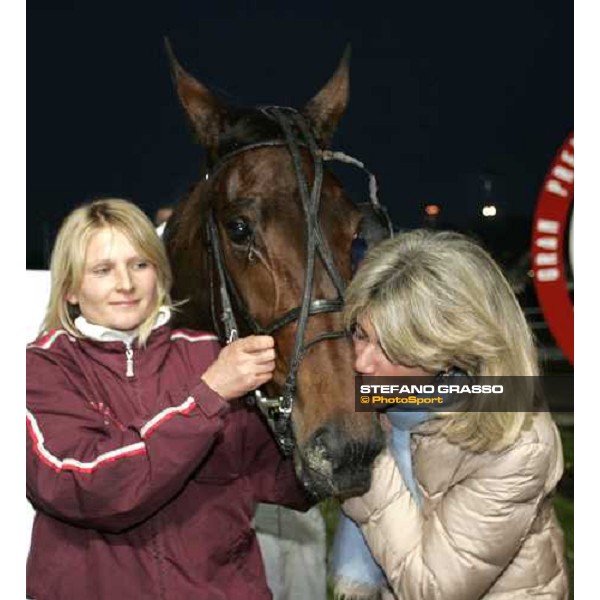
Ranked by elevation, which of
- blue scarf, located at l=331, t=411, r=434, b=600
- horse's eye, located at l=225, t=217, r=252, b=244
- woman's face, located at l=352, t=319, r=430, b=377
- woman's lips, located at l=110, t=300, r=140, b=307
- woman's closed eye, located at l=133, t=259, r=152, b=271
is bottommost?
blue scarf, located at l=331, t=411, r=434, b=600

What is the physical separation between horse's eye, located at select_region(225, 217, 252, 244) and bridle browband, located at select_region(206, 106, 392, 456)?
98 mm

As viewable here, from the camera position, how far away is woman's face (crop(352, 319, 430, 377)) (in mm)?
1628

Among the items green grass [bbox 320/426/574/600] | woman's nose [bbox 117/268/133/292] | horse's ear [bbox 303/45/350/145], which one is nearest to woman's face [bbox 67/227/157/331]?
woman's nose [bbox 117/268/133/292]

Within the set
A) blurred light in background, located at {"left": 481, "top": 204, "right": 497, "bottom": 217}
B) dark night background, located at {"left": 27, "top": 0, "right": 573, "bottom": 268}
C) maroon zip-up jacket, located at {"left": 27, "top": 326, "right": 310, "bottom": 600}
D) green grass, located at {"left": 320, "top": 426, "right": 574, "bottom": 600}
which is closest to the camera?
maroon zip-up jacket, located at {"left": 27, "top": 326, "right": 310, "bottom": 600}

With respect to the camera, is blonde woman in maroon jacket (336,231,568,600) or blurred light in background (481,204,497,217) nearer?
blonde woman in maroon jacket (336,231,568,600)

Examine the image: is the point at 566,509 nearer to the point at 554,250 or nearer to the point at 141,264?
the point at 554,250

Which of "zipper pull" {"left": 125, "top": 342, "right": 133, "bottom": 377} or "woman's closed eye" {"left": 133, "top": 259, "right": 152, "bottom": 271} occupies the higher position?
"woman's closed eye" {"left": 133, "top": 259, "right": 152, "bottom": 271}

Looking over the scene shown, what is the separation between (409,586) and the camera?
57.9 inches

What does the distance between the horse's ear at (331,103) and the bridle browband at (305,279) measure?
17 cm

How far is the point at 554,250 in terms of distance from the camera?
13.7 feet

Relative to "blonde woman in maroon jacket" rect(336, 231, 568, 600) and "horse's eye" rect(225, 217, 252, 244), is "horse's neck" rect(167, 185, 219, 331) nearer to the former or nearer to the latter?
"horse's eye" rect(225, 217, 252, 244)

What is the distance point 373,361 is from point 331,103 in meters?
1.00
